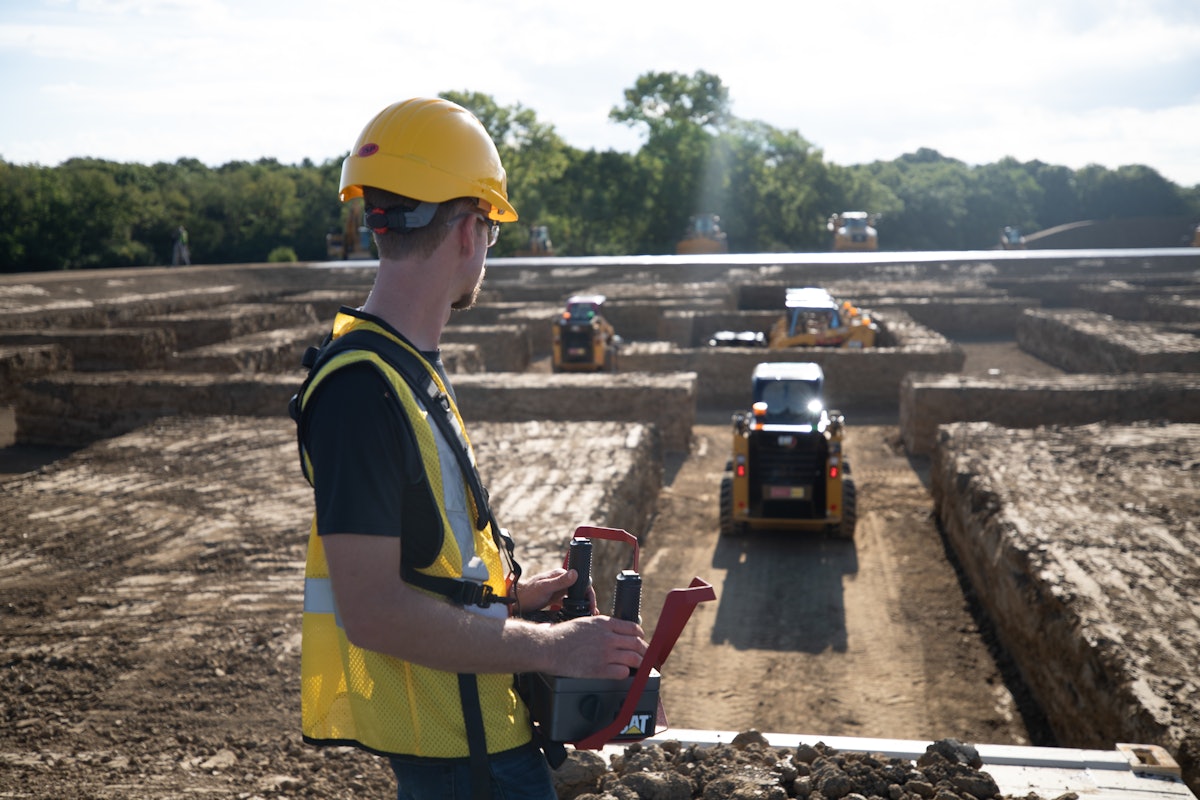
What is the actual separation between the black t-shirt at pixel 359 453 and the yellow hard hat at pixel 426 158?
15.0 inches

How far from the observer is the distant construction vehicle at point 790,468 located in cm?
770

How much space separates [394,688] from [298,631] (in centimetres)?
351

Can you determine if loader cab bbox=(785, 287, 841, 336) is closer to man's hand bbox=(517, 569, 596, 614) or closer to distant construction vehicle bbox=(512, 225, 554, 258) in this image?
man's hand bbox=(517, 569, 596, 614)

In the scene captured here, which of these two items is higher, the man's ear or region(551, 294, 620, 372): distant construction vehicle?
the man's ear

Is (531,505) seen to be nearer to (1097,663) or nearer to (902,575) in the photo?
(902,575)

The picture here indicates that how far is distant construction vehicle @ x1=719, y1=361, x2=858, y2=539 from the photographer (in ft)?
25.3

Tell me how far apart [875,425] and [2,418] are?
1155cm

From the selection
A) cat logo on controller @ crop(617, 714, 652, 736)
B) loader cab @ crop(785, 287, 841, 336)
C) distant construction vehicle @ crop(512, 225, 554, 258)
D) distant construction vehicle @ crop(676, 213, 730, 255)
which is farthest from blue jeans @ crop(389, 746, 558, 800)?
distant construction vehicle @ crop(512, 225, 554, 258)

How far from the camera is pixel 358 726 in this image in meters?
1.69

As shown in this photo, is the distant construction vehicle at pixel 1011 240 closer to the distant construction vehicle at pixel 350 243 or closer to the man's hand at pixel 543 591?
the distant construction vehicle at pixel 350 243

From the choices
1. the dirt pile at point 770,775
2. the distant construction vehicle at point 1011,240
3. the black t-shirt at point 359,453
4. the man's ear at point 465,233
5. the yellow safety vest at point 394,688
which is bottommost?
the dirt pile at point 770,775

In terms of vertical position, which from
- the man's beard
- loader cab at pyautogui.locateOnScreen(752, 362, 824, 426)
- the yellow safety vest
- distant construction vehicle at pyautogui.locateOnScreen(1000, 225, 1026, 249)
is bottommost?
loader cab at pyautogui.locateOnScreen(752, 362, 824, 426)

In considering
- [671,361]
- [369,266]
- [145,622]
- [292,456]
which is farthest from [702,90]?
[145,622]

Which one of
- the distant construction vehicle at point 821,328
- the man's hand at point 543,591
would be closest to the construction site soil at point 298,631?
the man's hand at point 543,591
